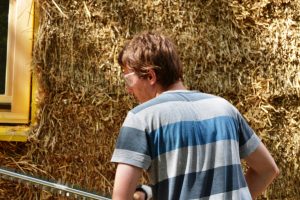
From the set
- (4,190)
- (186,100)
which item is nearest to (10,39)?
(4,190)

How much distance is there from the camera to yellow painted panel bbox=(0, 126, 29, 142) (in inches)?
112

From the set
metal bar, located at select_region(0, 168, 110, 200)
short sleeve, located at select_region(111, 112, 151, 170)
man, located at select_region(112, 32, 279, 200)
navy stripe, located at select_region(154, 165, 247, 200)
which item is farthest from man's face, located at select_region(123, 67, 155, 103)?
metal bar, located at select_region(0, 168, 110, 200)

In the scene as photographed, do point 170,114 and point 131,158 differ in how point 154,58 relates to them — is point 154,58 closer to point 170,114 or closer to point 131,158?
point 170,114

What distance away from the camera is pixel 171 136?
4.18 ft

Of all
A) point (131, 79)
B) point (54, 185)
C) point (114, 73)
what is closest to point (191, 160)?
point (131, 79)

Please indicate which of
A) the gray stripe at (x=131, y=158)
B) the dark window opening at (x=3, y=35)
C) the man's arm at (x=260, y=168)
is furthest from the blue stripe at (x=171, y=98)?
the dark window opening at (x=3, y=35)

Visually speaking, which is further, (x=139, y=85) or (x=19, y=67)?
(x=19, y=67)

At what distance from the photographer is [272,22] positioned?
3.08m

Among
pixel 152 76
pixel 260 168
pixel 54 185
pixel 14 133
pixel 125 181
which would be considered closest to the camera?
pixel 125 181

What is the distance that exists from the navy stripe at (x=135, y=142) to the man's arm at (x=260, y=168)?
1.20 feet

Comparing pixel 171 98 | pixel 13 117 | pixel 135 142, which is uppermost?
pixel 171 98

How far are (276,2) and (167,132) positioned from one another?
2036 mm

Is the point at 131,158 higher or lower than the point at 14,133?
higher

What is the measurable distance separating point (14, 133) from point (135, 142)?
1.75 meters
